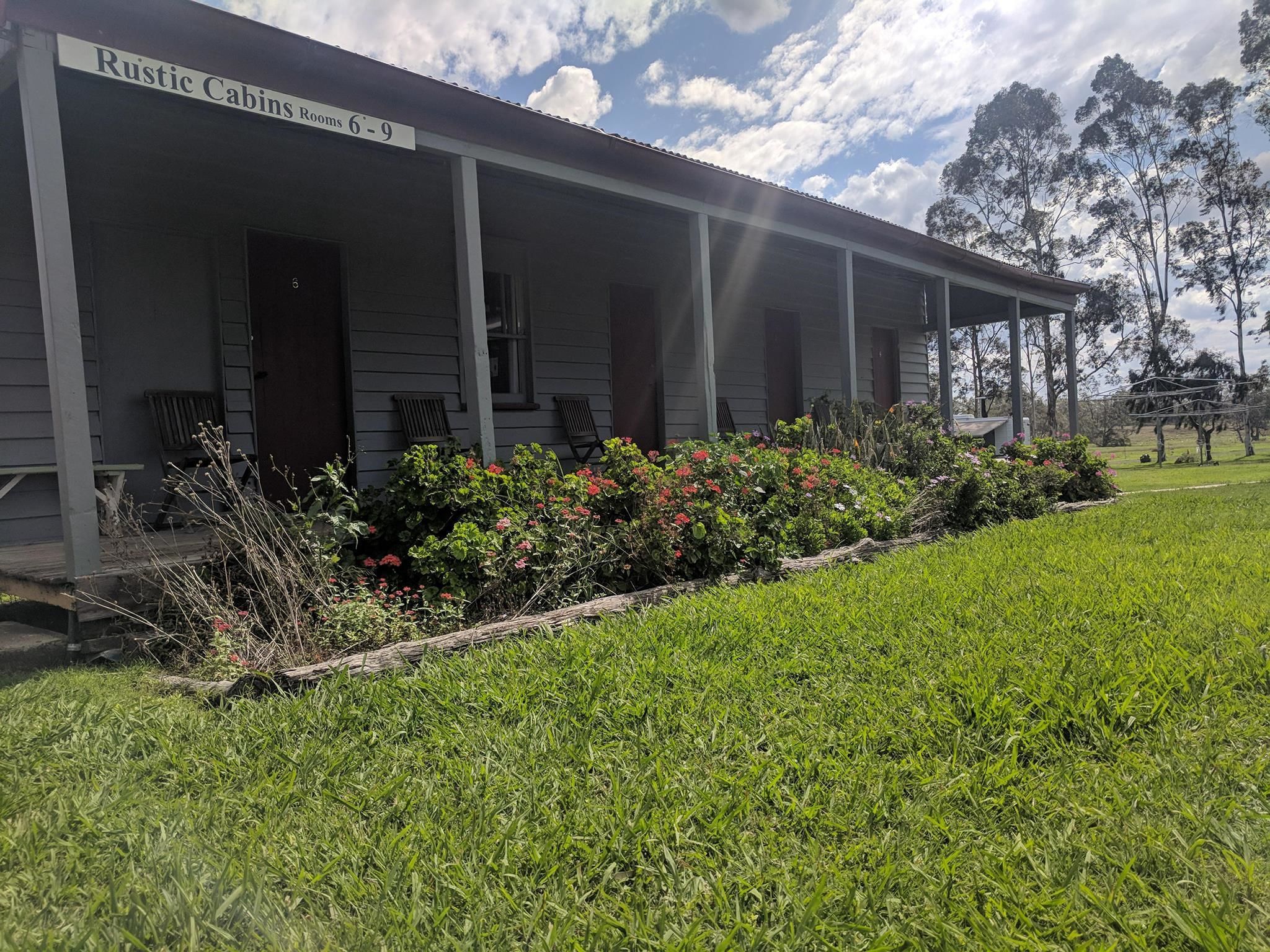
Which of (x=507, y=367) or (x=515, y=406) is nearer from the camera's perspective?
(x=515, y=406)

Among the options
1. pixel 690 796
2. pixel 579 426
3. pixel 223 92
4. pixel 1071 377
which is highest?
pixel 223 92

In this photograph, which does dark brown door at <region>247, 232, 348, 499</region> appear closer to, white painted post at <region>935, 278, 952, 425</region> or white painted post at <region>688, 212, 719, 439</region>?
white painted post at <region>688, 212, 719, 439</region>

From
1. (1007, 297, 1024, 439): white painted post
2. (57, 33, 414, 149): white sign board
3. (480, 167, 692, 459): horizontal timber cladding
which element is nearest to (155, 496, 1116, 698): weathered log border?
(57, 33, 414, 149): white sign board

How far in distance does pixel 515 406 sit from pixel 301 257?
2312 millimetres

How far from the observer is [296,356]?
20.9 feet

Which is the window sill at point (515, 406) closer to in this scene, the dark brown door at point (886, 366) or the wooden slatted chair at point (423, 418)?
the wooden slatted chair at point (423, 418)

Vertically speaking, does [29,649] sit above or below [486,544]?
below

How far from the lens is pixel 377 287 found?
677 centimetres

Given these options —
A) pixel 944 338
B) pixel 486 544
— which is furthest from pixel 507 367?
pixel 944 338

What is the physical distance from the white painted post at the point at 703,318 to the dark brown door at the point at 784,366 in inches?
160

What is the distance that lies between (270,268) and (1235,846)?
21.9 ft

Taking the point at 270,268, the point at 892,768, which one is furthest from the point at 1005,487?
the point at 270,268

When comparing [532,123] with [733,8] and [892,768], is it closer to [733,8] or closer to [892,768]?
[892,768]

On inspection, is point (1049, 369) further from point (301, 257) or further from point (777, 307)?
point (301, 257)
